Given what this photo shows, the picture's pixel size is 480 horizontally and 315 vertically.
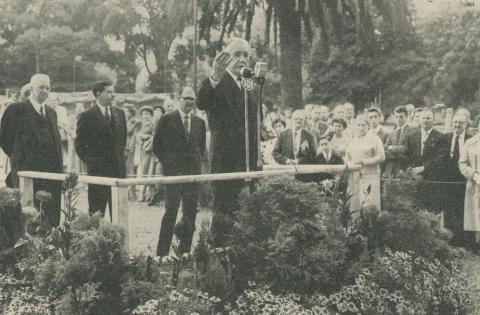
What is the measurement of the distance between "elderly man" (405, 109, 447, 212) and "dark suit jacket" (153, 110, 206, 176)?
299 cm

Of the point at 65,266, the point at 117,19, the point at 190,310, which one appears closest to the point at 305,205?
the point at 190,310

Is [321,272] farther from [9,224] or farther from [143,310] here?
[9,224]

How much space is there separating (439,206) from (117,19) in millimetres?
9931

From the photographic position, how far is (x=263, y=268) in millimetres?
4773

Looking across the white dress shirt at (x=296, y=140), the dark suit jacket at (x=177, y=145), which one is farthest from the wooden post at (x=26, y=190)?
the white dress shirt at (x=296, y=140)

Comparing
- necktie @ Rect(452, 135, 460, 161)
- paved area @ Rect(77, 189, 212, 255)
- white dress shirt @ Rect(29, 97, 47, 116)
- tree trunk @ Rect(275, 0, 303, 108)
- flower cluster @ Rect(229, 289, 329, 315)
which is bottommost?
paved area @ Rect(77, 189, 212, 255)

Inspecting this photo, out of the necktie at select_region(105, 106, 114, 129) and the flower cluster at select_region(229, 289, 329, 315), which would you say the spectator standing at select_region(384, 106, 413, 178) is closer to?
the necktie at select_region(105, 106, 114, 129)

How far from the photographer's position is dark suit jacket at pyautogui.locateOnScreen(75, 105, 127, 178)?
6.70m

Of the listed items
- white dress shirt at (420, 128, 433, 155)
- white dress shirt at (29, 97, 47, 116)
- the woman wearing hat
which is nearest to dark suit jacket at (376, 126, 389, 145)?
white dress shirt at (420, 128, 433, 155)

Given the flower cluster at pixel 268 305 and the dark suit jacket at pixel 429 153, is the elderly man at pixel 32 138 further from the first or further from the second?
the dark suit jacket at pixel 429 153

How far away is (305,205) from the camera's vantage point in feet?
16.1

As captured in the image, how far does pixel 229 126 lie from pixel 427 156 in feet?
12.5

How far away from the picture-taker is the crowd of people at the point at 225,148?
5863mm

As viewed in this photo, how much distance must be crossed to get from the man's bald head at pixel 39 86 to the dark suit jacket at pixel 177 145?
1211 millimetres
